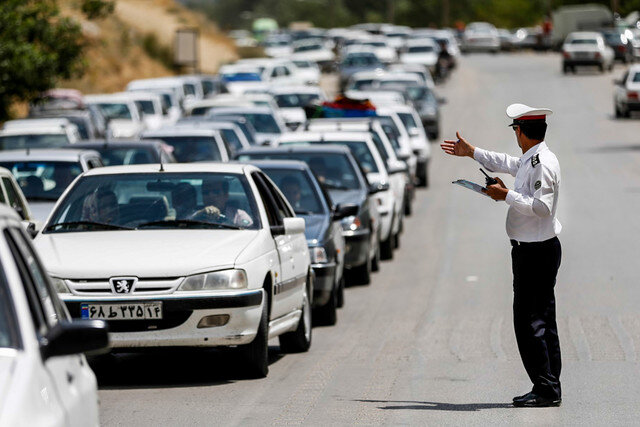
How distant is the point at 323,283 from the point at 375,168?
698 cm

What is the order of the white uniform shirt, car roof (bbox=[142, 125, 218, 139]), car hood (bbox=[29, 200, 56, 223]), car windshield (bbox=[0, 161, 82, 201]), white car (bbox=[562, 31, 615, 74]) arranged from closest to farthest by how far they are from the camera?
the white uniform shirt < car hood (bbox=[29, 200, 56, 223]) < car windshield (bbox=[0, 161, 82, 201]) < car roof (bbox=[142, 125, 218, 139]) < white car (bbox=[562, 31, 615, 74])

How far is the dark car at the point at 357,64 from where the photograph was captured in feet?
204

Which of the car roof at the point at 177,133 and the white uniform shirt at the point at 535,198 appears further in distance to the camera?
the car roof at the point at 177,133

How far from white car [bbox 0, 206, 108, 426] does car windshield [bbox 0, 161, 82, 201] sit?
37.7ft

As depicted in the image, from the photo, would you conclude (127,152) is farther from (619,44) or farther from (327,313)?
(619,44)

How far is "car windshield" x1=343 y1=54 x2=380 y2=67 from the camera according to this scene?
64.1 metres

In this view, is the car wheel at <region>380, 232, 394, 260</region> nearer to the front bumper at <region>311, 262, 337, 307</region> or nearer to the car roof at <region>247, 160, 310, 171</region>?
the car roof at <region>247, 160, 310, 171</region>

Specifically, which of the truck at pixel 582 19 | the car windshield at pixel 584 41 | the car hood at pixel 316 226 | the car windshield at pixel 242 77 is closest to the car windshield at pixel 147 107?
the car windshield at pixel 242 77

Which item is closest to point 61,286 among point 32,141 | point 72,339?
point 72,339

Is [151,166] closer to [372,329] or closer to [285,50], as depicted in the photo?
[372,329]

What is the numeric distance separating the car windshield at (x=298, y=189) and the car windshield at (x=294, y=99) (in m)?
25.5

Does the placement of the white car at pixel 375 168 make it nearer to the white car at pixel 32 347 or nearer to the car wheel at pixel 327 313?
the car wheel at pixel 327 313

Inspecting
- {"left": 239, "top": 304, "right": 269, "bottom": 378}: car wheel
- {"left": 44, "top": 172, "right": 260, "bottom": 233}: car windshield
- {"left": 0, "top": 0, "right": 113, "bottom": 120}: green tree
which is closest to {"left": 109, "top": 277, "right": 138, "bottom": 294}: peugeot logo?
{"left": 239, "top": 304, "right": 269, "bottom": 378}: car wheel

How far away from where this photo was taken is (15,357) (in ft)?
15.0
